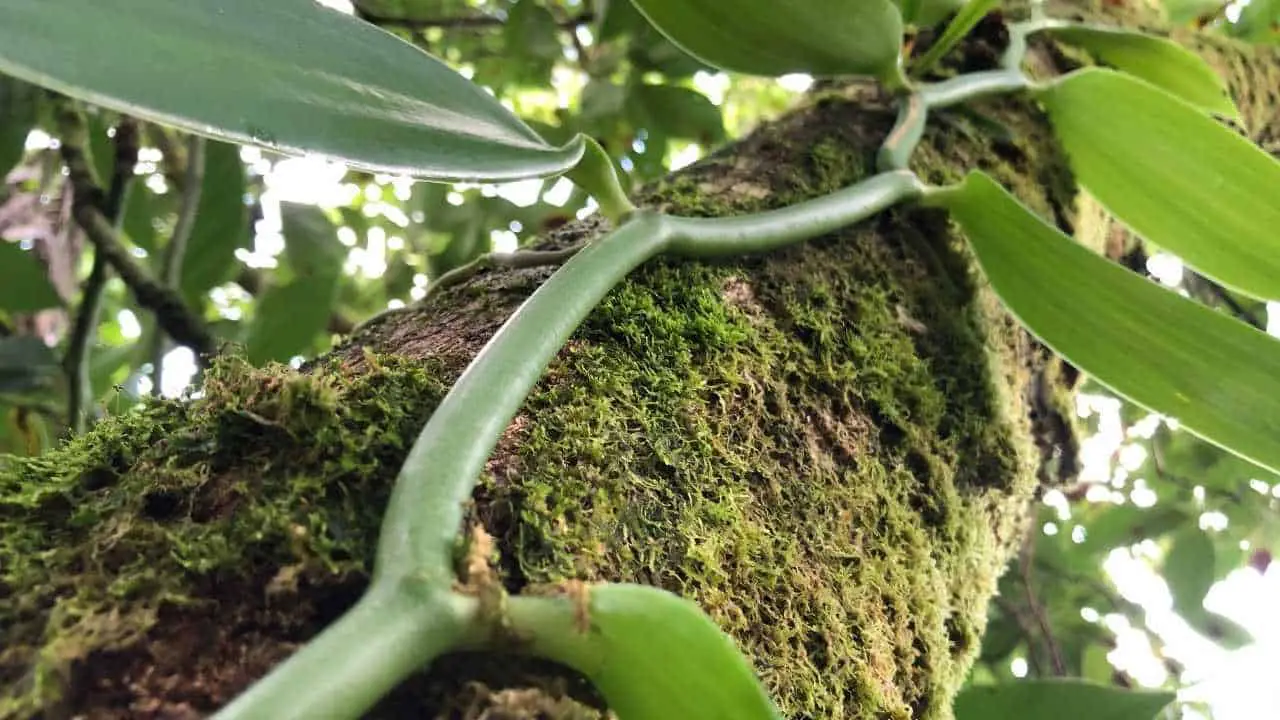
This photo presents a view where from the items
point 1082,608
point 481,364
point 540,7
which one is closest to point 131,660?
point 481,364

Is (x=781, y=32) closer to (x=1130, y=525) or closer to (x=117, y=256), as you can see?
(x=117, y=256)

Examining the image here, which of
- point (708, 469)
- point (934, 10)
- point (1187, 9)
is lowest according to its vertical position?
point (708, 469)

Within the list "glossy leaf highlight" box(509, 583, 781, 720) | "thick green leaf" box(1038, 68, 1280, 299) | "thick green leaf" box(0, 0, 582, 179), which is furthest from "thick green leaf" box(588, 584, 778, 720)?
"thick green leaf" box(1038, 68, 1280, 299)

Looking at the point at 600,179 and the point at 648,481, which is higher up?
the point at 600,179

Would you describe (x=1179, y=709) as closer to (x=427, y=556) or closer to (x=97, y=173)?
(x=427, y=556)

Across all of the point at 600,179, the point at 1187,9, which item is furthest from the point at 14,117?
the point at 1187,9

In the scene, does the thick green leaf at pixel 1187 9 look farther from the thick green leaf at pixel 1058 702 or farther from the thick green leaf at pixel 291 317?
the thick green leaf at pixel 291 317

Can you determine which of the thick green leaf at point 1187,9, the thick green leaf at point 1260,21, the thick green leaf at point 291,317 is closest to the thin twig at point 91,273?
the thick green leaf at point 291,317

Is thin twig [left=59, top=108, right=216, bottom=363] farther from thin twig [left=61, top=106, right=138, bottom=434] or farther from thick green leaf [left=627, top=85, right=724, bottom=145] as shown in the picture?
thick green leaf [left=627, top=85, right=724, bottom=145]
